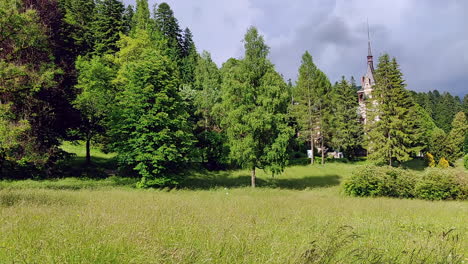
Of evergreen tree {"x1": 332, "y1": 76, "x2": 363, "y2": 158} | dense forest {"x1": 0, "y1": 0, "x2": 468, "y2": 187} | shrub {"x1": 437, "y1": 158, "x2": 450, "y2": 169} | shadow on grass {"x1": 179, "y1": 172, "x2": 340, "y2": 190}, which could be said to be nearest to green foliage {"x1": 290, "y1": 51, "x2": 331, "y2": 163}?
evergreen tree {"x1": 332, "y1": 76, "x2": 363, "y2": 158}

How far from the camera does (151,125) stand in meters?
21.5

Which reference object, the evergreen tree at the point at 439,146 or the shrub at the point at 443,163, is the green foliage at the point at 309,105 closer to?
the shrub at the point at 443,163

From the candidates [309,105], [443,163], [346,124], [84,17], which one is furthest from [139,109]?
[443,163]

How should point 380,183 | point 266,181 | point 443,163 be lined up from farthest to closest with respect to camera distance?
1. point 443,163
2. point 266,181
3. point 380,183

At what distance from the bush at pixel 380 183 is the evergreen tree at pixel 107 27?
36.3 m

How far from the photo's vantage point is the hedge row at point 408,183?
60.1 ft

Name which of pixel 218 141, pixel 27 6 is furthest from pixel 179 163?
pixel 27 6

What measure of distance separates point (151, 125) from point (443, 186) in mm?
21225

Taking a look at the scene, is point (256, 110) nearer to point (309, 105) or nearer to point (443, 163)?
point (309, 105)

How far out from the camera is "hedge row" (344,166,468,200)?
1833 centimetres

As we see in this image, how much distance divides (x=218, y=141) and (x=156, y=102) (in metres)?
13.3

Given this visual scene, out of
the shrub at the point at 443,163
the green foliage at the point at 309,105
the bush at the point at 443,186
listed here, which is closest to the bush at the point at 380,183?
the bush at the point at 443,186

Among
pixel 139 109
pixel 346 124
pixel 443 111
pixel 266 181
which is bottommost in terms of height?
pixel 266 181

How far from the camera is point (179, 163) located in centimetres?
2362
